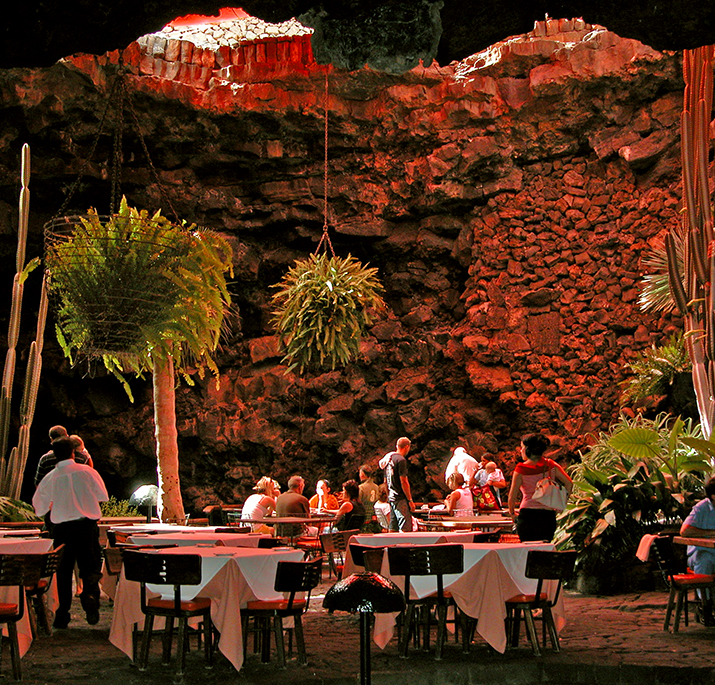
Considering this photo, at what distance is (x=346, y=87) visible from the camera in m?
13.1

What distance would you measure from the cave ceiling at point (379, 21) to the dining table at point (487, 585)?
10.5 feet

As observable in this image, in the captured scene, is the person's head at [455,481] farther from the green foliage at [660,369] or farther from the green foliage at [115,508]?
the green foliage at [115,508]

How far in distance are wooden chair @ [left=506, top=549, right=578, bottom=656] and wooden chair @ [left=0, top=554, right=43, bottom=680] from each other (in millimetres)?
2825

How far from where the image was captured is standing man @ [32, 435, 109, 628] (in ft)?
19.7

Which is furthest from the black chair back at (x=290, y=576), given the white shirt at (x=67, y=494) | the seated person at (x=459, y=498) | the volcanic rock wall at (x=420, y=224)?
the volcanic rock wall at (x=420, y=224)

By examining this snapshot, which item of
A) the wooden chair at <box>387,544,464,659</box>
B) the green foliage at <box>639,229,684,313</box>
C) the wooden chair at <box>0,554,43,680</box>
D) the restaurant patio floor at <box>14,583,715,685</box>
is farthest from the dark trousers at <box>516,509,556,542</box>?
the green foliage at <box>639,229,684,313</box>

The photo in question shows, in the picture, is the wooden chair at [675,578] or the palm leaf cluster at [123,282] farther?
the wooden chair at [675,578]

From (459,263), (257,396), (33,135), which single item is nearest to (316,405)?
(257,396)

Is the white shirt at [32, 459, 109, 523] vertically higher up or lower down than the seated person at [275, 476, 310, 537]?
higher up

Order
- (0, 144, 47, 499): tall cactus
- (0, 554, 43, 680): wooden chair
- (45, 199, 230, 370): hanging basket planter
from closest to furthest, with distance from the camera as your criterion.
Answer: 1. (0, 554, 43, 680): wooden chair
2. (45, 199, 230, 370): hanging basket planter
3. (0, 144, 47, 499): tall cactus

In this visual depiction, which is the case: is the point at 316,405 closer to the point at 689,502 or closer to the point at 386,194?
the point at 386,194

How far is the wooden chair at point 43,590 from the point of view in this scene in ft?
16.6

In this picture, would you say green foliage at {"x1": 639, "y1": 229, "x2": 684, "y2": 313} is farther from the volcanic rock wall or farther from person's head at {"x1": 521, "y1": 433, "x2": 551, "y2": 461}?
person's head at {"x1": 521, "y1": 433, "x2": 551, "y2": 461}

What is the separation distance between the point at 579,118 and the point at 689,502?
770cm
